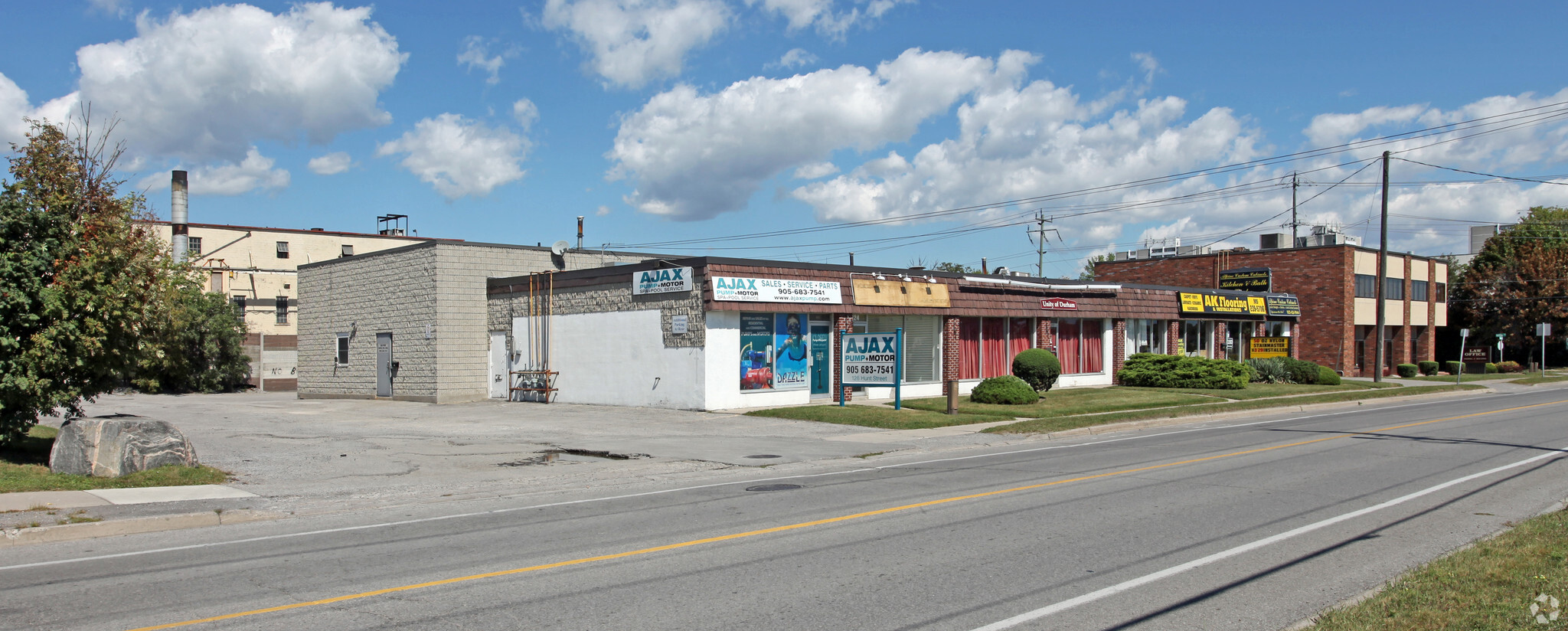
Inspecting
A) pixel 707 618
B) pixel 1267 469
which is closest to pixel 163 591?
pixel 707 618

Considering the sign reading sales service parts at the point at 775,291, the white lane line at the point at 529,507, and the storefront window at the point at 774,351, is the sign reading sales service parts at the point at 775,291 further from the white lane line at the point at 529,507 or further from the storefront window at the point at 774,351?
the white lane line at the point at 529,507

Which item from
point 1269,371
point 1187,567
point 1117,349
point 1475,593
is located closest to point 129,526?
point 1187,567

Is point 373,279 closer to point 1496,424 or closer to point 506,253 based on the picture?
point 506,253

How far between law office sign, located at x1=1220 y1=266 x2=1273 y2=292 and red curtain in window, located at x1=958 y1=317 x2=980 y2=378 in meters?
24.6

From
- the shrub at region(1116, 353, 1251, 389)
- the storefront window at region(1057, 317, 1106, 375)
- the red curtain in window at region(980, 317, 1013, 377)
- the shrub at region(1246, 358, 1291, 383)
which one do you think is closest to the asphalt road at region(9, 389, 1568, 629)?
the red curtain in window at region(980, 317, 1013, 377)

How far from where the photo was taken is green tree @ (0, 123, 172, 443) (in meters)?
12.2

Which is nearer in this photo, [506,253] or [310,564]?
[310,564]

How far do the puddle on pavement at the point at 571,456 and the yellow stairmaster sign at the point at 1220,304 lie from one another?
30.5 metres

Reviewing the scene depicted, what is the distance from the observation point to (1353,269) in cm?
5047

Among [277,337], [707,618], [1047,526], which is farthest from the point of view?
[277,337]

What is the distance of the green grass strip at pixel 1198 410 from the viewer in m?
20.9

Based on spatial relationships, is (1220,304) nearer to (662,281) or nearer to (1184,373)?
(1184,373)

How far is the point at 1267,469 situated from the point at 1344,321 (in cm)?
4231

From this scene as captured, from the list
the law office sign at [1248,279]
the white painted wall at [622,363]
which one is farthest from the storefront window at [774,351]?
the law office sign at [1248,279]
